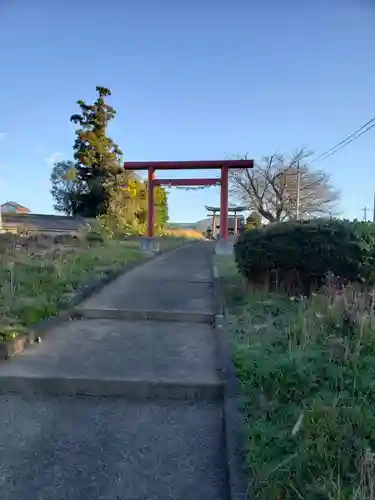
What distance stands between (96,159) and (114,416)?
70.5ft

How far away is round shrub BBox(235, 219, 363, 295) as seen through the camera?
517cm

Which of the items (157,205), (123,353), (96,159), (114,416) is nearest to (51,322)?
(123,353)

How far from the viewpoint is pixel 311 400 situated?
2369mm

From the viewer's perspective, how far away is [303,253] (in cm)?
532

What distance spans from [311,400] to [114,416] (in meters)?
1.27

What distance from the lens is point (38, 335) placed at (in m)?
4.05

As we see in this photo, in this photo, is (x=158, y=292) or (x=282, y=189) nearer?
(x=158, y=292)

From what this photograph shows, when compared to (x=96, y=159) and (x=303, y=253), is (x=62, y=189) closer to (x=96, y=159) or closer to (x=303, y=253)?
(x=96, y=159)

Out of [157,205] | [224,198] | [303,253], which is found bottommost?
[303,253]

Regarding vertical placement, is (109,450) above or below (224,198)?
below

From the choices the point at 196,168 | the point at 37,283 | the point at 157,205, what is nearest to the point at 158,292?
the point at 37,283

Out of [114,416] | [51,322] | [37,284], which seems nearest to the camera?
[114,416]

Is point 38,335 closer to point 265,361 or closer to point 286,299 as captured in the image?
point 265,361

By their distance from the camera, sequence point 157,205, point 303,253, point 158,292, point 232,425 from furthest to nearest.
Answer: point 157,205 → point 158,292 → point 303,253 → point 232,425
